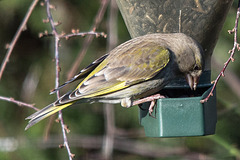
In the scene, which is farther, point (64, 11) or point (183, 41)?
point (64, 11)

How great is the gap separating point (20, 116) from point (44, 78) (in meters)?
0.65

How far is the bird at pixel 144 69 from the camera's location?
4.69 m

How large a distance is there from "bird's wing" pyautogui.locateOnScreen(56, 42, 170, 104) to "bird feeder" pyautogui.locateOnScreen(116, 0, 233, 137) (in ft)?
0.97

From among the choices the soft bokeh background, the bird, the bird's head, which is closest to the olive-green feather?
the bird

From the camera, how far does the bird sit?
15.4 feet

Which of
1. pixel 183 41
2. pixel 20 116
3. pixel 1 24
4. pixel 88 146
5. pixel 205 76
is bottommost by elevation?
pixel 88 146

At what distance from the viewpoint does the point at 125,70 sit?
4805mm

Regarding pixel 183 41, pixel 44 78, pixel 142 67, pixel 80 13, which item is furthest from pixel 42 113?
pixel 80 13

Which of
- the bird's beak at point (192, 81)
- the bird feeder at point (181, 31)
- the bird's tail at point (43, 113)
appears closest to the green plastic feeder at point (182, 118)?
the bird feeder at point (181, 31)

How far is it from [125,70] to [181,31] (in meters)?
0.65

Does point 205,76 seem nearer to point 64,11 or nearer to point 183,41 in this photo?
point 183,41

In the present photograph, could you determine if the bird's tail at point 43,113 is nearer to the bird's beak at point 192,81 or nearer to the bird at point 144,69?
the bird at point 144,69

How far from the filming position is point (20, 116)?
732 cm

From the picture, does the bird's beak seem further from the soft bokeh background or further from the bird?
the soft bokeh background
